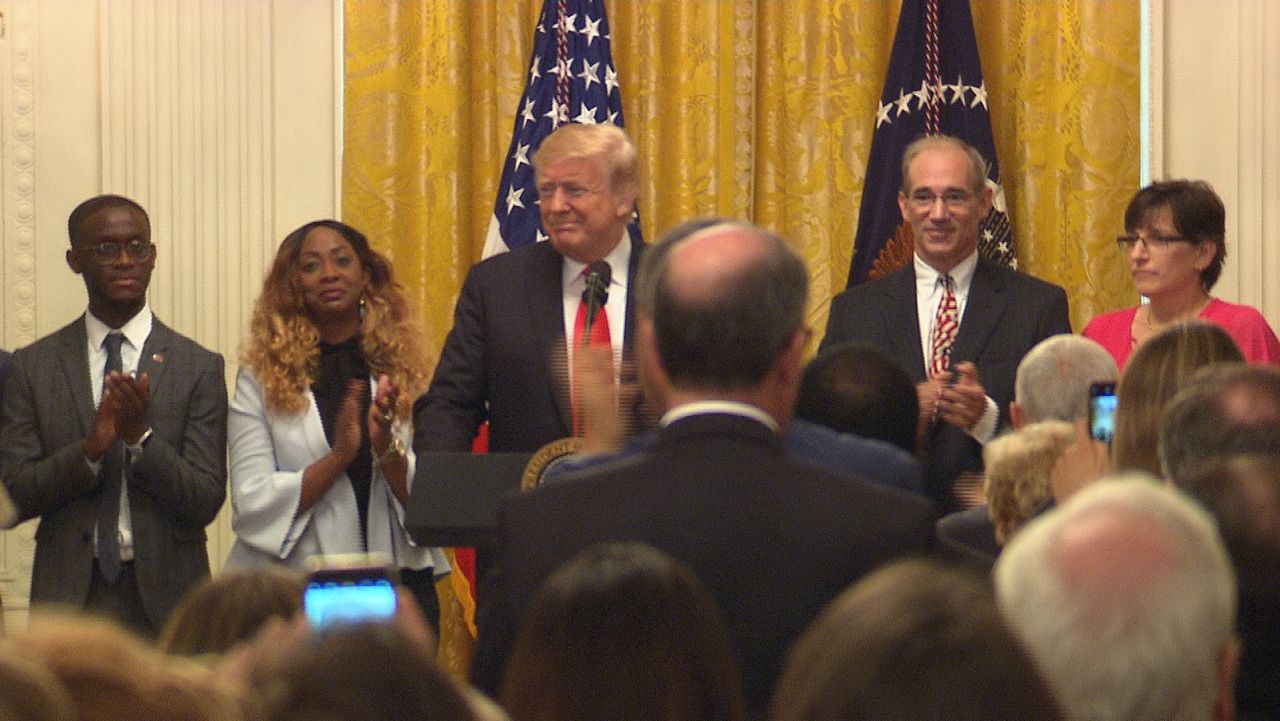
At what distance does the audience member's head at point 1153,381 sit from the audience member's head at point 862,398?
0.36m

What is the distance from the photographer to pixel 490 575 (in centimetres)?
270

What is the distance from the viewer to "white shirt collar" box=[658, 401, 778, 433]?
99.0 inches

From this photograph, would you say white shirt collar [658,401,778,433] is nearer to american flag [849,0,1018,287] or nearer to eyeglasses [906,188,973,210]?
eyeglasses [906,188,973,210]

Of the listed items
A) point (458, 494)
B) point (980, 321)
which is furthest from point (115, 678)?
point (980, 321)

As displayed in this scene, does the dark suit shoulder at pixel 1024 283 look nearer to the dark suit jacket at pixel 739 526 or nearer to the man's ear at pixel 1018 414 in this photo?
the man's ear at pixel 1018 414

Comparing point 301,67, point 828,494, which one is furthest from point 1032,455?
point 301,67

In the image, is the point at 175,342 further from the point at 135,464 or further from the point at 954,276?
the point at 954,276

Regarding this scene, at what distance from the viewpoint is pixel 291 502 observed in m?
5.18

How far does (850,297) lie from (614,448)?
7.33 feet

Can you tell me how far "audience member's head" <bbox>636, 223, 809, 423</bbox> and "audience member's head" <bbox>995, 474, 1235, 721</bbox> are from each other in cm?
71

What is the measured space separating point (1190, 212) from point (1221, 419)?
2712 millimetres

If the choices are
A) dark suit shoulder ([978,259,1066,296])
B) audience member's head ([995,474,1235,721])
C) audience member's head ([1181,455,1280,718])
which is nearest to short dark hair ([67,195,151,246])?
dark suit shoulder ([978,259,1066,296])

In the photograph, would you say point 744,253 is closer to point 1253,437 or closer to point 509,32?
point 1253,437

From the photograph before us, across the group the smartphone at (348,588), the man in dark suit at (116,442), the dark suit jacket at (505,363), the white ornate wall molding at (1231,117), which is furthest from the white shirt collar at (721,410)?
the white ornate wall molding at (1231,117)
